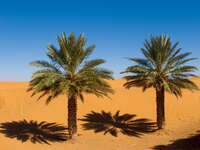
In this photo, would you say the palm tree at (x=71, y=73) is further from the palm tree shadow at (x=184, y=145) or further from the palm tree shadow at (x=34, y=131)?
the palm tree shadow at (x=184, y=145)

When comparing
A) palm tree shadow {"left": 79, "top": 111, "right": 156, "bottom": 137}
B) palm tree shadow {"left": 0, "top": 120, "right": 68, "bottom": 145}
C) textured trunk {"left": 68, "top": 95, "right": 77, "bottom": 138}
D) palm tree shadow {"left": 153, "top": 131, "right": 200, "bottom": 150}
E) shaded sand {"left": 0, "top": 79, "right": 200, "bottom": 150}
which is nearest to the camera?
palm tree shadow {"left": 153, "top": 131, "right": 200, "bottom": 150}

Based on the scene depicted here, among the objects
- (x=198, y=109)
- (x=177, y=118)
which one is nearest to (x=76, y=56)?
(x=177, y=118)

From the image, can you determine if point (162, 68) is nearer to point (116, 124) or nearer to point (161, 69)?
point (161, 69)

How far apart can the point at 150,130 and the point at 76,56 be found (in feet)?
26.1

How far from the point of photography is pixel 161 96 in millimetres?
13883

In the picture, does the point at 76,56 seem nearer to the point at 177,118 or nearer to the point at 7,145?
the point at 7,145

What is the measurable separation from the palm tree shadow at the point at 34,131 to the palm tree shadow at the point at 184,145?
6438 millimetres

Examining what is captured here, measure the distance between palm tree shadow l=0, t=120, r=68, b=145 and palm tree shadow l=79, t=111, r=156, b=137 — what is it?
226 centimetres

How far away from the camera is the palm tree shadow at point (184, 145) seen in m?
10.7

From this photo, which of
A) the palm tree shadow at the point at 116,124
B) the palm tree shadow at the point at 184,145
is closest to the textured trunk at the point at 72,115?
the palm tree shadow at the point at 116,124

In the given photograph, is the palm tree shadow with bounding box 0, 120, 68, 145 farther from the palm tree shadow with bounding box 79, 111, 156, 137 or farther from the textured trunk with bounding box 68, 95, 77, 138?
the palm tree shadow with bounding box 79, 111, 156, 137

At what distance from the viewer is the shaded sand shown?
463 inches

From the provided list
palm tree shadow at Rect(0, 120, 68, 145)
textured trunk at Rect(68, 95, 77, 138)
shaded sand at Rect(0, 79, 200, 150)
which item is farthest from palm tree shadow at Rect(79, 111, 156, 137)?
textured trunk at Rect(68, 95, 77, 138)

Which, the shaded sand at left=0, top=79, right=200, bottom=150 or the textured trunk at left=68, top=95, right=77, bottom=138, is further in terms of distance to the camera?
the textured trunk at left=68, top=95, right=77, bottom=138
